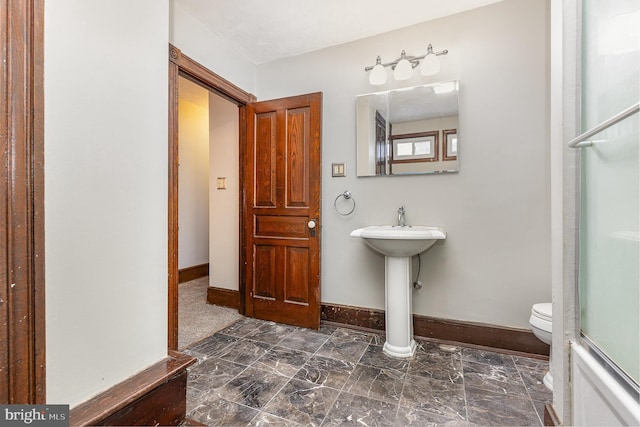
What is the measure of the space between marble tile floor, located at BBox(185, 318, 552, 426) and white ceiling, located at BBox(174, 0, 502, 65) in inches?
95.7

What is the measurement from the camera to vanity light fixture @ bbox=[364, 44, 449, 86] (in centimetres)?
204

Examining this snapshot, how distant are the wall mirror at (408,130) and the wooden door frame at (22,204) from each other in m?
1.90

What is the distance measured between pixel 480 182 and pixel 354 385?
1600 mm

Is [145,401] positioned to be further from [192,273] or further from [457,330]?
[192,273]

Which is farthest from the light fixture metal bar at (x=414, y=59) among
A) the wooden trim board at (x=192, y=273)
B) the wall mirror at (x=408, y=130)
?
the wooden trim board at (x=192, y=273)

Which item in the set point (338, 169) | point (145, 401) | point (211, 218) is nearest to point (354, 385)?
point (145, 401)

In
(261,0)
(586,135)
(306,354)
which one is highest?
(261,0)

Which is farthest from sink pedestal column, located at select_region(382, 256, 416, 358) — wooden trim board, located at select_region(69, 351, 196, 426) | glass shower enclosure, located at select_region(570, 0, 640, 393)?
wooden trim board, located at select_region(69, 351, 196, 426)

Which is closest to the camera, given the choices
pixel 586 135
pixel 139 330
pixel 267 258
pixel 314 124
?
pixel 586 135

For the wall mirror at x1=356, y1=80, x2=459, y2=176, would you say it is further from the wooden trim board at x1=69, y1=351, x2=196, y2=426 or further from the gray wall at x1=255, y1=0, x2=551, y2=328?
the wooden trim board at x1=69, y1=351, x2=196, y2=426

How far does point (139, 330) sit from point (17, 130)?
852 millimetres

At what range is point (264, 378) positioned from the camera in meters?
1.64

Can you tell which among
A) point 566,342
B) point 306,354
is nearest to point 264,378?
point 306,354

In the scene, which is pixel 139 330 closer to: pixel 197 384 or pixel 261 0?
pixel 197 384
